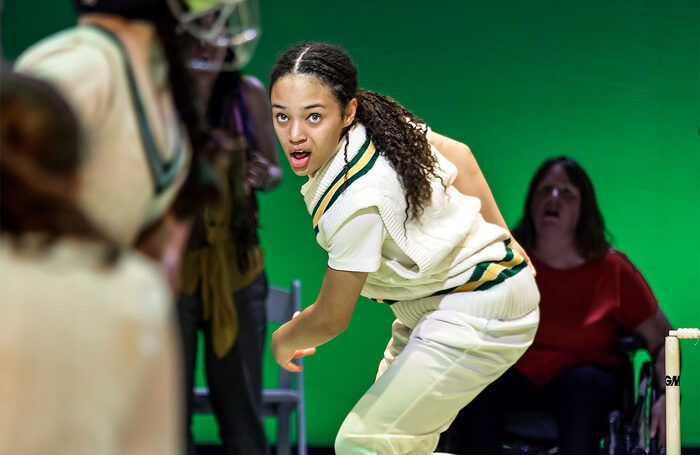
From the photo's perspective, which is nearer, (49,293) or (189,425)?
(49,293)

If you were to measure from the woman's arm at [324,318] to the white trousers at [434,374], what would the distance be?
180 mm

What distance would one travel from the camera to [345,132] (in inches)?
83.5

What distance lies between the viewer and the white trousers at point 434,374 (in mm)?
2172

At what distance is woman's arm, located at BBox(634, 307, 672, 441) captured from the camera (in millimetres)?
2957

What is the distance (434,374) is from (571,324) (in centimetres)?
115

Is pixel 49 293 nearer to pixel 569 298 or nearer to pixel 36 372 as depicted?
pixel 36 372

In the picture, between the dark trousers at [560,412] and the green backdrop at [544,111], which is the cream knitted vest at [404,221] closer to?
the dark trousers at [560,412]

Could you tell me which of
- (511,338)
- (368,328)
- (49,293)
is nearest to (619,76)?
(368,328)

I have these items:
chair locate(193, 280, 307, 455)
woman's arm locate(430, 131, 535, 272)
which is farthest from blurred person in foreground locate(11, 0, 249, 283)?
woman's arm locate(430, 131, 535, 272)

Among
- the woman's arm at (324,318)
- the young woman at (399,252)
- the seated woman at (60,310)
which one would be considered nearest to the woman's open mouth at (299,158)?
the young woman at (399,252)

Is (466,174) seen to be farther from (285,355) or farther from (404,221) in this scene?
(285,355)

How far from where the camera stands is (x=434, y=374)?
2.19 meters

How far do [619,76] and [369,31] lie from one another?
0.87 meters

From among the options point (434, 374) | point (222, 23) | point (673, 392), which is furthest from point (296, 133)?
point (673, 392)
